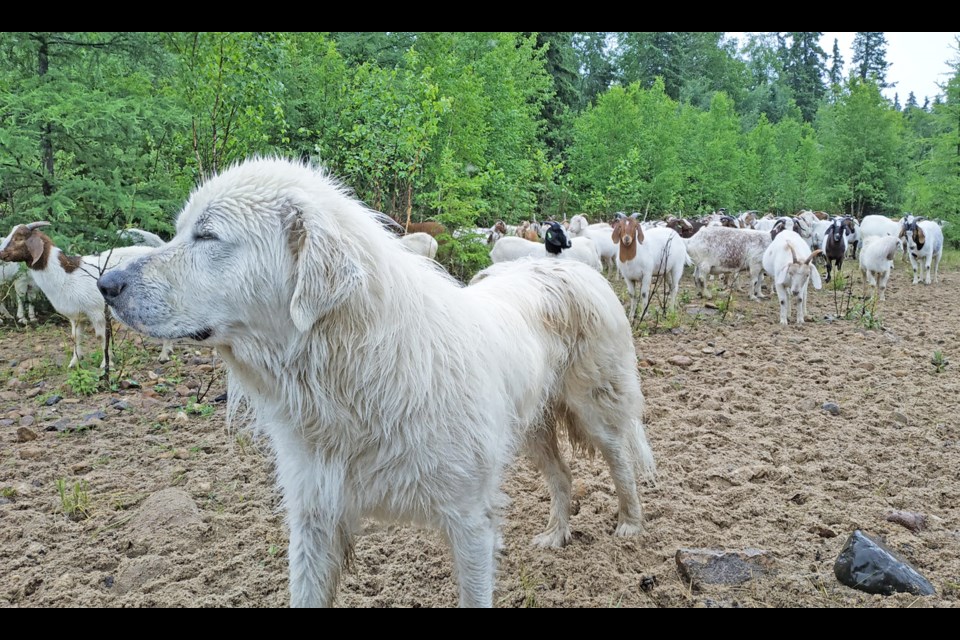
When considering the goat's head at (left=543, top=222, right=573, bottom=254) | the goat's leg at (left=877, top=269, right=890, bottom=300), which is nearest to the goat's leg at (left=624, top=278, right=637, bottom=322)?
the goat's head at (left=543, top=222, right=573, bottom=254)

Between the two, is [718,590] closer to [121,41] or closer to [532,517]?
[532,517]

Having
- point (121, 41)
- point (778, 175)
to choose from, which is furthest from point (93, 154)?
point (778, 175)

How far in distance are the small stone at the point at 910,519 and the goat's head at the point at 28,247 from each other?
30.5 feet

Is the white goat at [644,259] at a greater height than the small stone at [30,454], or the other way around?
the white goat at [644,259]

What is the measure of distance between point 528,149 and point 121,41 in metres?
12.1

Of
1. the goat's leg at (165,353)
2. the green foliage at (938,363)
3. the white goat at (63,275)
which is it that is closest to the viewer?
the green foliage at (938,363)

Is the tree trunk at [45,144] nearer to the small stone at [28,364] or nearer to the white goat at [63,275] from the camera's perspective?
the white goat at [63,275]

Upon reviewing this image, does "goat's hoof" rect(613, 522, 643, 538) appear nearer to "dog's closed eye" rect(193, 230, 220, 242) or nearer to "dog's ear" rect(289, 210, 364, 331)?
"dog's ear" rect(289, 210, 364, 331)

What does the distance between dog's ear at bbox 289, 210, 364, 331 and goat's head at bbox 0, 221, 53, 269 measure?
748 centimetres

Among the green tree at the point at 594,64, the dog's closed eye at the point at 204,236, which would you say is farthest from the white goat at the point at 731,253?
the green tree at the point at 594,64

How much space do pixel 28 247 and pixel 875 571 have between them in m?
9.36

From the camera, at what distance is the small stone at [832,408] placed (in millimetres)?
5652

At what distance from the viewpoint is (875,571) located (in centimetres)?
300

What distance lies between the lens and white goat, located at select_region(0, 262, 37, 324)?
976 centimetres
